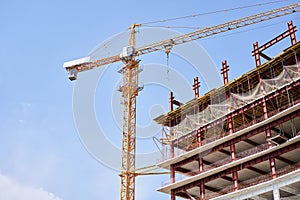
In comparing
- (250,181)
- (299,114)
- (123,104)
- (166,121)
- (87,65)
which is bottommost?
(250,181)

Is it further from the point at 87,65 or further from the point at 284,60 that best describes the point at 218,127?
the point at 87,65

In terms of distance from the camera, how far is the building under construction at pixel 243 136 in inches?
1896

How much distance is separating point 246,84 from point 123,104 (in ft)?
81.1

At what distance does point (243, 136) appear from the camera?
172 ft

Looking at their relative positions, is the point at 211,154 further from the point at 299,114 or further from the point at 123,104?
the point at 123,104

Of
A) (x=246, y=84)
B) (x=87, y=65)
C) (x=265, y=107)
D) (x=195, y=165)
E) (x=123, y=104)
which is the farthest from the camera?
(x=87, y=65)

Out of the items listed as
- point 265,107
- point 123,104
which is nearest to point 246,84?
point 265,107

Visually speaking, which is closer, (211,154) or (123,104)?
(211,154)

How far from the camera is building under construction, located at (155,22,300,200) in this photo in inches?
1896

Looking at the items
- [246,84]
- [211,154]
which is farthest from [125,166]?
[246,84]

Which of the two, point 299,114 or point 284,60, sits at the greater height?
point 284,60

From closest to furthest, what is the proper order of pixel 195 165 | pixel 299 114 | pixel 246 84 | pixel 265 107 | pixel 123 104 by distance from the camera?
pixel 299 114 < pixel 265 107 < pixel 246 84 < pixel 195 165 < pixel 123 104

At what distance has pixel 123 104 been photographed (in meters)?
73.8

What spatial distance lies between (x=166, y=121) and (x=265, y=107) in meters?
15.8
